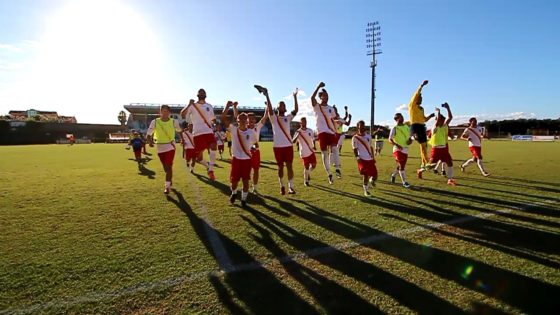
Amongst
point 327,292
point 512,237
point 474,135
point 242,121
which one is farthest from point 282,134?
point 474,135

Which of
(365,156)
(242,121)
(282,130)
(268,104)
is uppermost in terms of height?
(268,104)

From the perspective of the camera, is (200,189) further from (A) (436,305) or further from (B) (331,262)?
→ (A) (436,305)

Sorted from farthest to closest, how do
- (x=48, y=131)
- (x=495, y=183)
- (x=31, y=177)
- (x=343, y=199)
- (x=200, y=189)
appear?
1. (x=48, y=131)
2. (x=31, y=177)
3. (x=495, y=183)
4. (x=200, y=189)
5. (x=343, y=199)

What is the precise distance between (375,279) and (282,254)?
120cm

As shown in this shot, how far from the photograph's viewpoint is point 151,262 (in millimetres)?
3979

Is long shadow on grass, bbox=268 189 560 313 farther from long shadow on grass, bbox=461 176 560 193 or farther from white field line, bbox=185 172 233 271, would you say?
long shadow on grass, bbox=461 176 560 193

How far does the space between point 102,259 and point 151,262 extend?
25.7 inches

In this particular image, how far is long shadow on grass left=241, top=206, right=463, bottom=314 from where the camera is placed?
9.78ft

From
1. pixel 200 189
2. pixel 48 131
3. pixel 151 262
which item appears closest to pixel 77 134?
pixel 48 131

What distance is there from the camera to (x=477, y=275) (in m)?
3.59

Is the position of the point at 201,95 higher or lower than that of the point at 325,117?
higher

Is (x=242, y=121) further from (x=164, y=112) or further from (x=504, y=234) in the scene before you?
(x=504, y=234)

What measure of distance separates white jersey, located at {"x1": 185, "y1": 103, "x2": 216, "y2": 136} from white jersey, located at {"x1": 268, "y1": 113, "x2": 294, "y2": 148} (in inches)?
95.7

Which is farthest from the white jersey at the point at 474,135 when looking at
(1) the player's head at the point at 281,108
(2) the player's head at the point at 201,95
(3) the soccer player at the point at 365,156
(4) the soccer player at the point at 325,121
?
(2) the player's head at the point at 201,95
